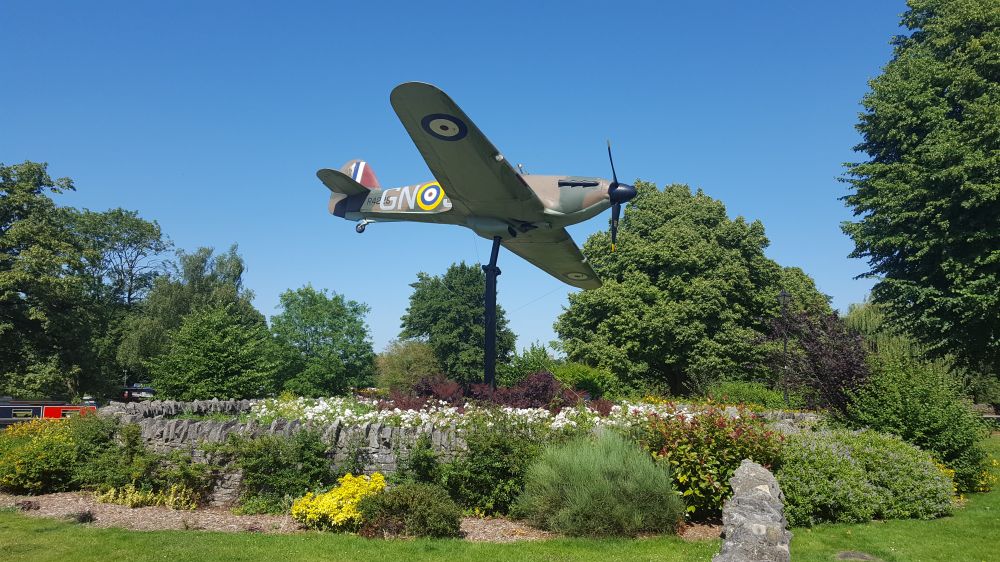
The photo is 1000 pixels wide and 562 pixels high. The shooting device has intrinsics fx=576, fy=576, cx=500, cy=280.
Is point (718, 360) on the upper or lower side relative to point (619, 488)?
upper

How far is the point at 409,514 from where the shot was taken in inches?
301

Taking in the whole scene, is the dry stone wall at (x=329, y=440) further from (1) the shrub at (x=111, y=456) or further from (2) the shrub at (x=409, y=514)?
(2) the shrub at (x=409, y=514)

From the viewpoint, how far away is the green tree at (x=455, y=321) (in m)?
44.3

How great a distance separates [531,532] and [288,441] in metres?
4.30

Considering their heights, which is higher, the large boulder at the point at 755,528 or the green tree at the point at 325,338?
the green tree at the point at 325,338

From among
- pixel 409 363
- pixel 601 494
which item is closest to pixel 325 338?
pixel 409 363

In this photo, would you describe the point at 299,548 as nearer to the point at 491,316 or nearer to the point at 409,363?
the point at 491,316

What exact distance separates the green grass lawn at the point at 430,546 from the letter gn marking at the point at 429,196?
30.1 ft

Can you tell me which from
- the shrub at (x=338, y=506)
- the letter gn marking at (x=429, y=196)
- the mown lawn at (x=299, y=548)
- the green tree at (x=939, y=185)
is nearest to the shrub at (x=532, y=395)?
the shrub at (x=338, y=506)

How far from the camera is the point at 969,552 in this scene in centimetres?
716


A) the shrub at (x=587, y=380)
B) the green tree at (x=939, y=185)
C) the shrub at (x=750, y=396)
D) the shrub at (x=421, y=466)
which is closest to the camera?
the shrub at (x=421, y=466)

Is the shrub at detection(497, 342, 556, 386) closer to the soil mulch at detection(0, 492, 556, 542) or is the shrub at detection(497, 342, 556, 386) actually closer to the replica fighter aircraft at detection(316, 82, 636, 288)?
the replica fighter aircraft at detection(316, 82, 636, 288)

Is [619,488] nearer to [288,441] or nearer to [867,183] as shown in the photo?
[288,441]

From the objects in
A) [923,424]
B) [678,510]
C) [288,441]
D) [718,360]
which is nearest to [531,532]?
[678,510]
